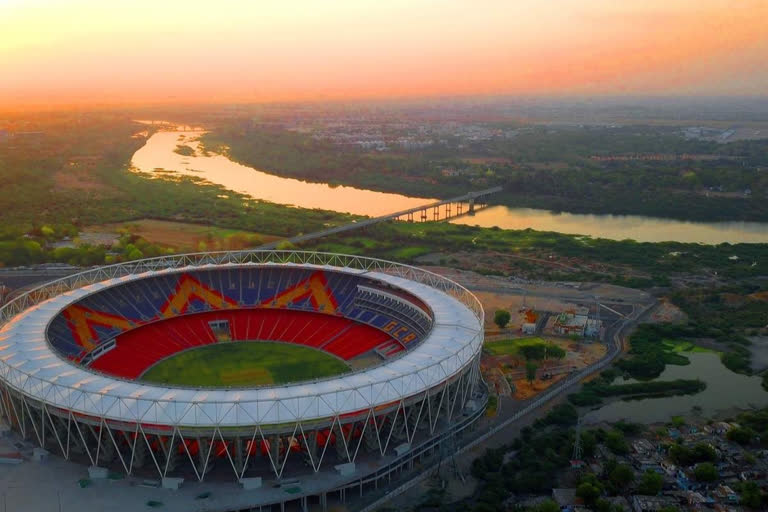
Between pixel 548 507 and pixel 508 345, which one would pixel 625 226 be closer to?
pixel 508 345

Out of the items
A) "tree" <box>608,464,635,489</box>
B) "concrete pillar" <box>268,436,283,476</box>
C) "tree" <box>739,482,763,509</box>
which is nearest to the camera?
"tree" <box>739,482,763,509</box>

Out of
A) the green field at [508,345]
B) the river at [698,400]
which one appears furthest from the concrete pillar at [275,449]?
→ the green field at [508,345]

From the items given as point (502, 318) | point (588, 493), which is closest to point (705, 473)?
point (588, 493)

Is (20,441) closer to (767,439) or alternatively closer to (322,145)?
(767,439)

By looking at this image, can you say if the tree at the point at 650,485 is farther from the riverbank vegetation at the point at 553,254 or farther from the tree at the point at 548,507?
the riverbank vegetation at the point at 553,254

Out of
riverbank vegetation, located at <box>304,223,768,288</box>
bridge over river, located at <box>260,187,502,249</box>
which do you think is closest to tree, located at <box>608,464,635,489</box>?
riverbank vegetation, located at <box>304,223,768,288</box>

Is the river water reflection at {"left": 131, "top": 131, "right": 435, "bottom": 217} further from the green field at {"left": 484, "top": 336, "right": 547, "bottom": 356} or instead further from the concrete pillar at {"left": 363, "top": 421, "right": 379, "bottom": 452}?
the concrete pillar at {"left": 363, "top": 421, "right": 379, "bottom": 452}
